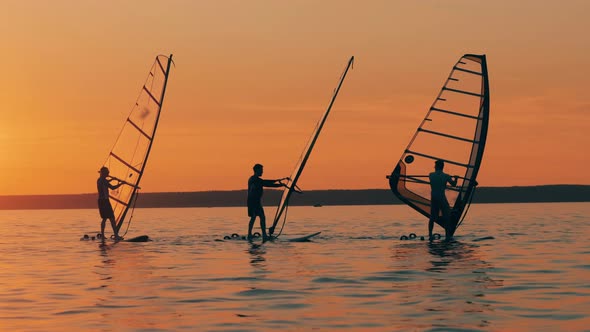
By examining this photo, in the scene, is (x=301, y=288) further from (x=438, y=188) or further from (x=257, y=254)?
(x=438, y=188)

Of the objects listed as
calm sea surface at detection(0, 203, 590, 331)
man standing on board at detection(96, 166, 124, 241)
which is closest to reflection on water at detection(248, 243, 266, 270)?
calm sea surface at detection(0, 203, 590, 331)

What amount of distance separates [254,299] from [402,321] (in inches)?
105

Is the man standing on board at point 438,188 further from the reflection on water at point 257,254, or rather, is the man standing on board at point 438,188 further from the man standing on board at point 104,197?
the man standing on board at point 104,197

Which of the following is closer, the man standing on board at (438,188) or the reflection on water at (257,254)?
the reflection on water at (257,254)

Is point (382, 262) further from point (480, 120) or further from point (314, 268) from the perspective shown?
point (480, 120)

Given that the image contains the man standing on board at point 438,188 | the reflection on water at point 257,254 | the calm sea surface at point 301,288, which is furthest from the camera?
the man standing on board at point 438,188

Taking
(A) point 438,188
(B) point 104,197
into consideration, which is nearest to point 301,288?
(A) point 438,188

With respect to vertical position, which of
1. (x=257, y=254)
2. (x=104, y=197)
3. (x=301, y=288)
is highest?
(x=104, y=197)

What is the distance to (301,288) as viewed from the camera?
46.6ft

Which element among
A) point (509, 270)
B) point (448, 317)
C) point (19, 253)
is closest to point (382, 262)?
point (509, 270)

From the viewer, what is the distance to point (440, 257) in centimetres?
1934

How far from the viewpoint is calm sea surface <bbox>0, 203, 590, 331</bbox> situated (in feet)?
36.1

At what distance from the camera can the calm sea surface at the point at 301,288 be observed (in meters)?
11.0

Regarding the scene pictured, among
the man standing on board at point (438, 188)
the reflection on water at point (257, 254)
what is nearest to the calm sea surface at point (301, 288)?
the reflection on water at point (257, 254)
